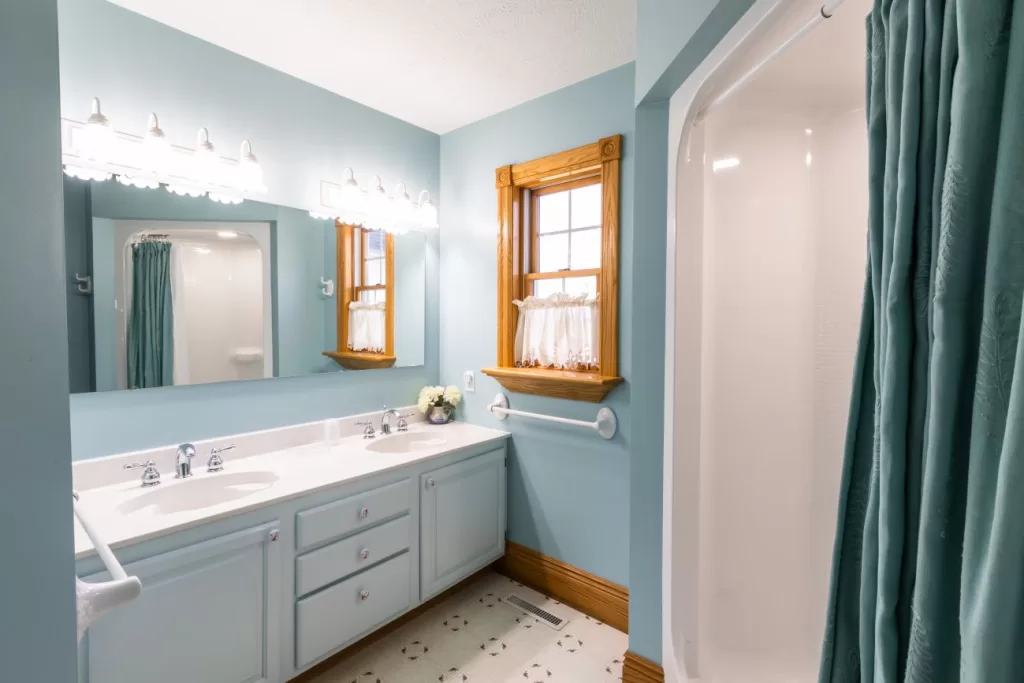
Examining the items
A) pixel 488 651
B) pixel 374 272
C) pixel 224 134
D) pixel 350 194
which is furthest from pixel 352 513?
pixel 224 134

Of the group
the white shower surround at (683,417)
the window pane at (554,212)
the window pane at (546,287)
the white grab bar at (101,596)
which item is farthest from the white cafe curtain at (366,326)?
the white grab bar at (101,596)

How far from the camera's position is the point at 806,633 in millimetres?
1562

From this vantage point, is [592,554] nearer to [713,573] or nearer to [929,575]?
[713,573]

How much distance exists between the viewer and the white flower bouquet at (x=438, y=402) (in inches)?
102

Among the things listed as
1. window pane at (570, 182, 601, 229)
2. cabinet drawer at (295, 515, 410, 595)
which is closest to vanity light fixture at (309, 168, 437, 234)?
window pane at (570, 182, 601, 229)

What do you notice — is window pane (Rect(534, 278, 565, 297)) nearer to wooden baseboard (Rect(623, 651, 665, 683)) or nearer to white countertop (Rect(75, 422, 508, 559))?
white countertop (Rect(75, 422, 508, 559))

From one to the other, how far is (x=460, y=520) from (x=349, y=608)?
61 centimetres

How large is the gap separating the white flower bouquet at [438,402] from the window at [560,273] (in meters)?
0.32

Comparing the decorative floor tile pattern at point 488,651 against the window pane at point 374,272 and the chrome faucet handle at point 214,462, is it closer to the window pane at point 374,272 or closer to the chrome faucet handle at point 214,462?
the chrome faucet handle at point 214,462

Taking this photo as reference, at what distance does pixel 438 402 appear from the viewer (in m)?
2.62

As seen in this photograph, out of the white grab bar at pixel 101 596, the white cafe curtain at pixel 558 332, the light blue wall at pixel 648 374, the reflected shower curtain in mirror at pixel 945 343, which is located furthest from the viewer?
the white cafe curtain at pixel 558 332

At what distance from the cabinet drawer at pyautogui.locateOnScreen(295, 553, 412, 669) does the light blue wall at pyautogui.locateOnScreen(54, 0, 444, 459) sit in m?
0.78

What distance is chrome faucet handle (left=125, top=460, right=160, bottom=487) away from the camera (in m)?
1.65

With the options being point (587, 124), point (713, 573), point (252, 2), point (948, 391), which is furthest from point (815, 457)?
point (252, 2)
